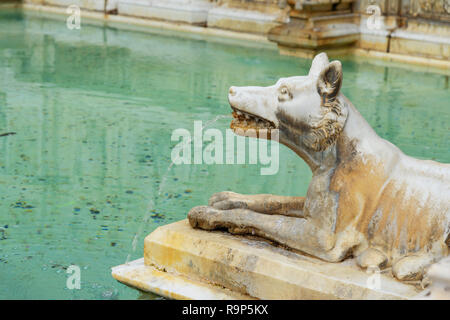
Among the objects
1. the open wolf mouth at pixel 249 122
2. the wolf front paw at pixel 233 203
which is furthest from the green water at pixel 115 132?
the open wolf mouth at pixel 249 122

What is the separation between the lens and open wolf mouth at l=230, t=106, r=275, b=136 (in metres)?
3.89

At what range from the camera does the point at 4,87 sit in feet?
30.6

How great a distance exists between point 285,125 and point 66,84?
6186mm

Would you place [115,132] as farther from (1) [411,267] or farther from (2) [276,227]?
(1) [411,267]

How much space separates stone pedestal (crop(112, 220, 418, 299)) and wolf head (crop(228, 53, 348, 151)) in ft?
1.75

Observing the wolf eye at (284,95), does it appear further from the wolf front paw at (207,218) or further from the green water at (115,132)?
the green water at (115,132)

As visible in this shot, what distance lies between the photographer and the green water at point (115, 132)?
193 inches

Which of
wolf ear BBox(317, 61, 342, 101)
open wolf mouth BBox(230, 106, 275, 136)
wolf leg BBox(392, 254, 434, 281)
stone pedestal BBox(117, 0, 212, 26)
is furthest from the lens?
stone pedestal BBox(117, 0, 212, 26)

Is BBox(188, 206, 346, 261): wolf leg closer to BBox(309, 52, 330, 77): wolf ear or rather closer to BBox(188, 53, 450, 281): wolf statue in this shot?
BBox(188, 53, 450, 281): wolf statue

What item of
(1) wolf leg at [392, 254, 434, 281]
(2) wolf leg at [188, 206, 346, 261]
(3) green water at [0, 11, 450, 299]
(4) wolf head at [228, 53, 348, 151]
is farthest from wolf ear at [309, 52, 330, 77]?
(3) green water at [0, 11, 450, 299]

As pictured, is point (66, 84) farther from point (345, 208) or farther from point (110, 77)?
point (345, 208)

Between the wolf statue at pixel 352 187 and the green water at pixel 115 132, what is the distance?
102 centimetres
